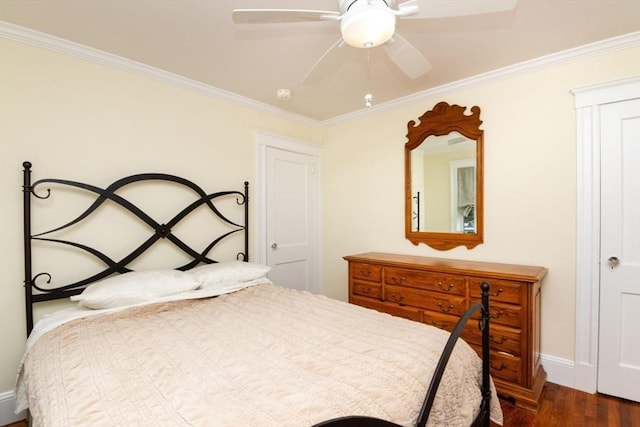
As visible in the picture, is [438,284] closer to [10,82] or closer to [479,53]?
[479,53]

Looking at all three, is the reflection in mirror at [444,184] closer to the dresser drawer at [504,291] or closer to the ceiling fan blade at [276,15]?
the dresser drawer at [504,291]

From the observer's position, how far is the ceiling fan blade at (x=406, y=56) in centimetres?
164

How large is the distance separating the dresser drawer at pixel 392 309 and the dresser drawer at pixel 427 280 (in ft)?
0.68

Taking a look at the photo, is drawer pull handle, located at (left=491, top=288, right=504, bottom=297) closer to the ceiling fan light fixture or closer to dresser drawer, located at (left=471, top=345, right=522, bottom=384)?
dresser drawer, located at (left=471, top=345, right=522, bottom=384)

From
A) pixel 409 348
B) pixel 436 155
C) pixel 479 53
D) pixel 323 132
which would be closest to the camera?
pixel 409 348

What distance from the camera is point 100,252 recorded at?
2250mm

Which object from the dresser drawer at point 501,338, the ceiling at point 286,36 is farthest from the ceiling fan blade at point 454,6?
Answer: the dresser drawer at point 501,338

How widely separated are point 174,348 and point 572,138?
2.96 metres

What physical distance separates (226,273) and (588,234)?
2.73 m

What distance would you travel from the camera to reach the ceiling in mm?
1777

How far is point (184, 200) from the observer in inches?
107

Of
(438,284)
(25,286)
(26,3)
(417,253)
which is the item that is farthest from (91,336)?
(417,253)

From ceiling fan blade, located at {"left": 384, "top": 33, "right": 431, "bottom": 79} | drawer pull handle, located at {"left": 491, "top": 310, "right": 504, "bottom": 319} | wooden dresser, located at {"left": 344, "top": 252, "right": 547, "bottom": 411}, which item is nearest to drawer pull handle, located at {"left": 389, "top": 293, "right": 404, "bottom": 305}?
wooden dresser, located at {"left": 344, "top": 252, "right": 547, "bottom": 411}

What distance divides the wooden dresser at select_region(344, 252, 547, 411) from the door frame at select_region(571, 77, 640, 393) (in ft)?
0.85
